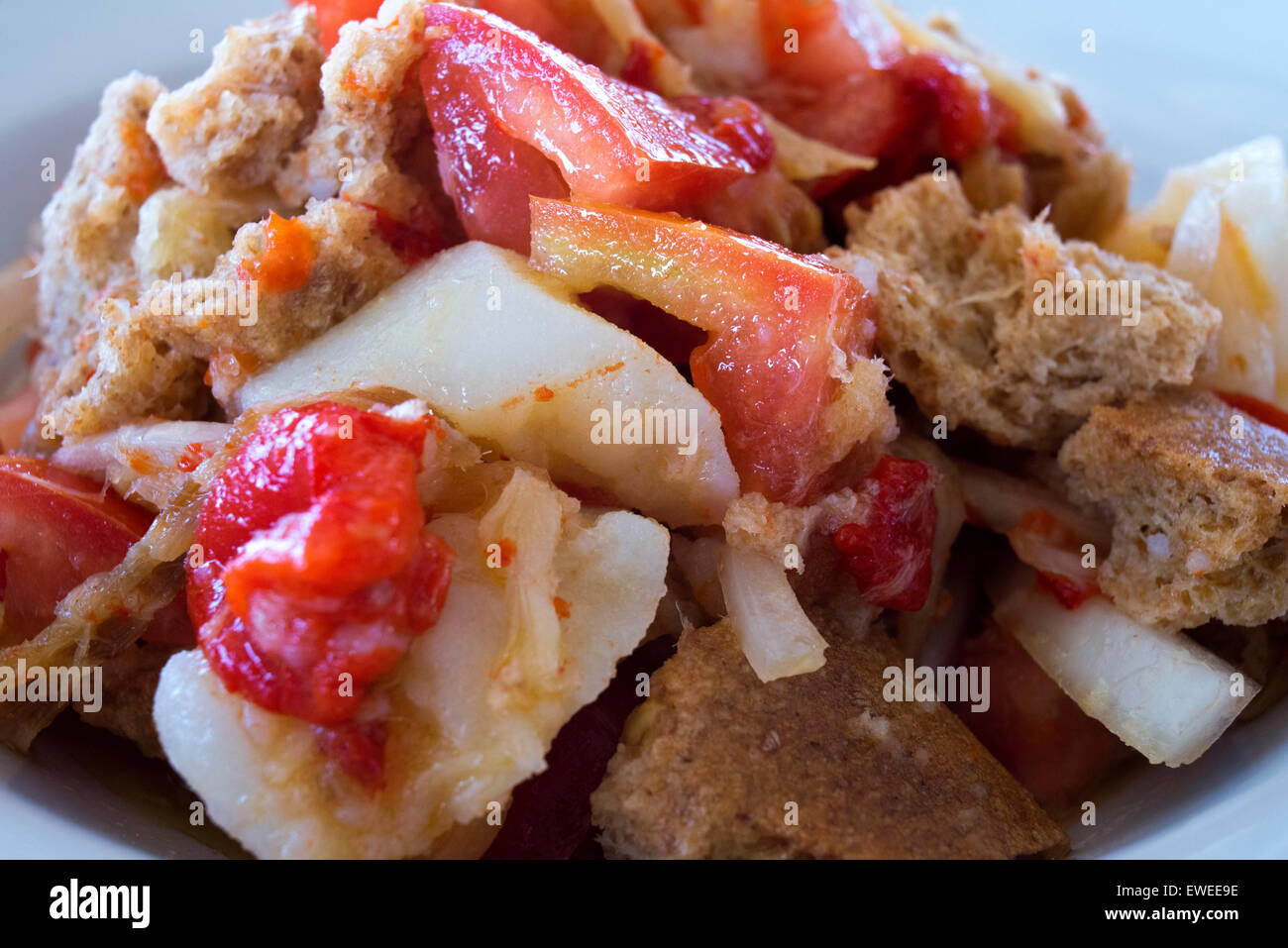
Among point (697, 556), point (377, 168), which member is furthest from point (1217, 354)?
point (377, 168)

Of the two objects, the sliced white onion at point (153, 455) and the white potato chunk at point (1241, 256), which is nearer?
the sliced white onion at point (153, 455)

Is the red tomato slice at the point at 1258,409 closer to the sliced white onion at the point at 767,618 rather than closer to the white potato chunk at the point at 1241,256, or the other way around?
the white potato chunk at the point at 1241,256

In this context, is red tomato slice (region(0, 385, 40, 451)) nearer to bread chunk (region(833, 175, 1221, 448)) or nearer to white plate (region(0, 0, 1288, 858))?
white plate (region(0, 0, 1288, 858))

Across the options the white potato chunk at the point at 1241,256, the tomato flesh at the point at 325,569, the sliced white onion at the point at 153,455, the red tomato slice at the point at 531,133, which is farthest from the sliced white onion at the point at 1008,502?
the sliced white onion at the point at 153,455

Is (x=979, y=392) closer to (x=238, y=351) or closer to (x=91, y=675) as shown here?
(x=238, y=351)

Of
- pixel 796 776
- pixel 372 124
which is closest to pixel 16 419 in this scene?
pixel 372 124
